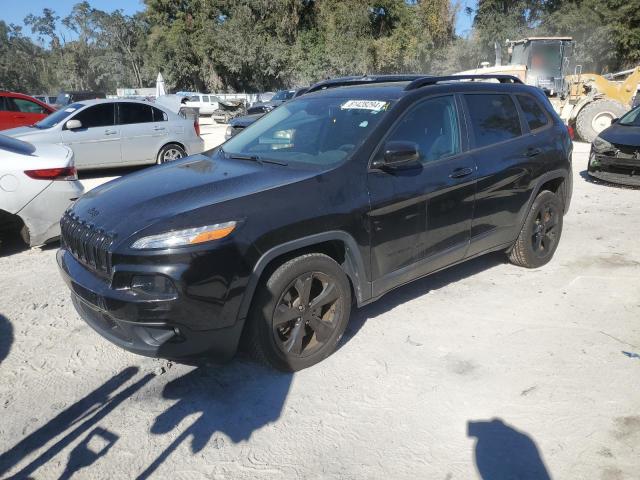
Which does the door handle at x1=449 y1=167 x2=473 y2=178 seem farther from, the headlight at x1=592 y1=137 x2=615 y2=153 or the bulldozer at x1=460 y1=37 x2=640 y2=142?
the bulldozer at x1=460 y1=37 x2=640 y2=142

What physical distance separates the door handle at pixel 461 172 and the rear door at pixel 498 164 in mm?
128

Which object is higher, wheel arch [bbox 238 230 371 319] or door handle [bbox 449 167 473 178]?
door handle [bbox 449 167 473 178]

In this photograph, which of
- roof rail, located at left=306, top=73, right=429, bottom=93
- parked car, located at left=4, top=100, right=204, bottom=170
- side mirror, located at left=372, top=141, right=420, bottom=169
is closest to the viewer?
side mirror, located at left=372, top=141, right=420, bottom=169

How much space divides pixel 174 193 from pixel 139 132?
7884 millimetres

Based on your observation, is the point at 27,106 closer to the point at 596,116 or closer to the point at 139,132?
the point at 139,132

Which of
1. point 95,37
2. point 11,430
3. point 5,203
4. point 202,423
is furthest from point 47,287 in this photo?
point 95,37

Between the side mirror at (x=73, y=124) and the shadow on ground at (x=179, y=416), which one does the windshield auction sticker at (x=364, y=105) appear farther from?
the side mirror at (x=73, y=124)

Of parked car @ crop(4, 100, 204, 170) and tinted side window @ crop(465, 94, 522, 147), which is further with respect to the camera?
parked car @ crop(4, 100, 204, 170)

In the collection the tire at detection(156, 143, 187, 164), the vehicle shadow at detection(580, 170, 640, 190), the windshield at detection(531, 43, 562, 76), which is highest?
the windshield at detection(531, 43, 562, 76)

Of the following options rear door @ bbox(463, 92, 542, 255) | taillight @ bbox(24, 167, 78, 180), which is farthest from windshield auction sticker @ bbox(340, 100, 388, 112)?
taillight @ bbox(24, 167, 78, 180)

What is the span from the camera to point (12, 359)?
11.6 feet

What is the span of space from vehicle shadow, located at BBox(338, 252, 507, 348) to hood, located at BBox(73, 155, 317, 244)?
1345 millimetres

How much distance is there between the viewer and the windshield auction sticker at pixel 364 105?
3680 millimetres

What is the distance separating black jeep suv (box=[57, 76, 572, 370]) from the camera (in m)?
2.76
